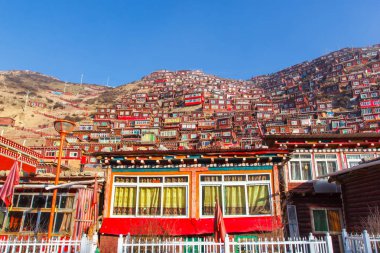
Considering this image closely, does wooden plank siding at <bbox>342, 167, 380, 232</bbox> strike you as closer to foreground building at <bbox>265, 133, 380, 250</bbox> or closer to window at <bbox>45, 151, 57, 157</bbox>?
foreground building at <bbox>265, 133, 380, 250</bbox>

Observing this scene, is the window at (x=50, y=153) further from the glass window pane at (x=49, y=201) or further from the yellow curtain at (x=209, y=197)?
the yellow curtain at (x=209, y=197)

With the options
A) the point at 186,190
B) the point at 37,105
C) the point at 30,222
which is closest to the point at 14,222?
the point at 30,222

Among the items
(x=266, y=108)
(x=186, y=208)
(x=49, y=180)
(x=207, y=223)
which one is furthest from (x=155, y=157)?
(x=266, y=108)

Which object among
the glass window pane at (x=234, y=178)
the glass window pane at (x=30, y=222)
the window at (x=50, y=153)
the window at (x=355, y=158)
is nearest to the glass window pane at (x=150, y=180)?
the glass window pane at (x=234, y=178)

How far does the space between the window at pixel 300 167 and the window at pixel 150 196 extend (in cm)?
834

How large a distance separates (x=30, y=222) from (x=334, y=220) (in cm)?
1742

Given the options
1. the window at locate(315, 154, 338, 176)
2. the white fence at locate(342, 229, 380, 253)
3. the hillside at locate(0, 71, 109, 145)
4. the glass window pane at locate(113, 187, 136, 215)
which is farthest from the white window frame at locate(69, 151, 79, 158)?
the white fence at locate(342, 229, 380, 253)

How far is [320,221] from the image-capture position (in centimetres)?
1841

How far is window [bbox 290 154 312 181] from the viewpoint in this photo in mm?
20141

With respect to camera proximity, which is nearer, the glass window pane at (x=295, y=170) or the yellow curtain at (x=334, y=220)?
the yellow curtain at (x=334, y=220)

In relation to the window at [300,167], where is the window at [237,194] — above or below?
below

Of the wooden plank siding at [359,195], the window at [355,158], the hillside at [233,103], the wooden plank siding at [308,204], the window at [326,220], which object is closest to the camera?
the wooden plank siding at [359,195]

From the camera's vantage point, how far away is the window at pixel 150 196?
624 inches

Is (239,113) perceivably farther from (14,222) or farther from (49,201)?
(14,222)
